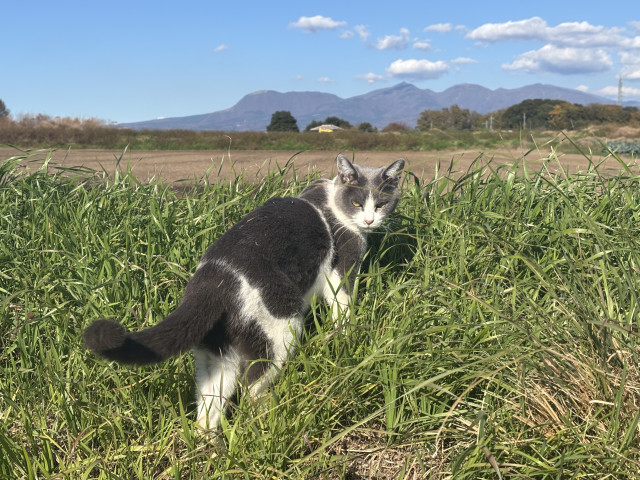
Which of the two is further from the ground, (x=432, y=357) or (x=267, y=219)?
(x=267, y=219)

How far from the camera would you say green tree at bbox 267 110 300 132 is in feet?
94.6

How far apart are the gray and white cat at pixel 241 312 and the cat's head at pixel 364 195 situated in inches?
14.1

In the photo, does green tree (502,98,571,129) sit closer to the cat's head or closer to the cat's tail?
the cat's head

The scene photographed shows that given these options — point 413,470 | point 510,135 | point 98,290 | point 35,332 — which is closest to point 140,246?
point 98,290

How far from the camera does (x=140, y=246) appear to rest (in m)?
3.36

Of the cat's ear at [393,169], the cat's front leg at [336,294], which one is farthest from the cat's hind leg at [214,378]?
the cat's ear at [393,169]

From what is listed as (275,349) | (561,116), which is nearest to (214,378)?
(275,349)

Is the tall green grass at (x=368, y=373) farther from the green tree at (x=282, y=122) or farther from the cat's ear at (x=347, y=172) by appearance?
the green tree at (x=282, y=122)

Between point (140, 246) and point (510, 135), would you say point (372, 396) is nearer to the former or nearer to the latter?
point (140, 246)

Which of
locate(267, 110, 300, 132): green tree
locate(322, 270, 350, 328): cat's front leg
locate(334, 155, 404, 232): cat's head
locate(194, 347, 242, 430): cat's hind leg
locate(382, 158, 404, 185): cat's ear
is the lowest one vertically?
locate(194, 347, 242, 430): cat's hind leg

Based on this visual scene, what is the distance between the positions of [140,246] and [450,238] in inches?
75.9

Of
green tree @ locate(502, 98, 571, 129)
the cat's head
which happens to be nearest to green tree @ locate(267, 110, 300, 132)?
green tree @ locate(502, 98, 571, 129)

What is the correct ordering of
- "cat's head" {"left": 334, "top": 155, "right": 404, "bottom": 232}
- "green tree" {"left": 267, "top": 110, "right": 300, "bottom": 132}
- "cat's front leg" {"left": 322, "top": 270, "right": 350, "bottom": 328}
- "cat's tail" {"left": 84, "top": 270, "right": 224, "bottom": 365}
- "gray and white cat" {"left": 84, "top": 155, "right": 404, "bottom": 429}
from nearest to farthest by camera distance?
"cat's tail" {"left": 84, "top": 270, "right": 224, "bottom": 365} → "gray and white cat" {"left": 84, "top": 155, "right": 404, "bottom": 429} → "cat's front leg" {"left": 322, "top": 270, "right": 350, "bottom": 328} → "cat's head" {"left": 334, "top": 155, "right": 404, "bottom": 232} → "green tree" {"left": 267, "top": 110, "right": 300, "bottom": 132}

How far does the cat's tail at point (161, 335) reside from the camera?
6.18ft
